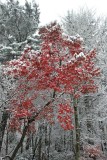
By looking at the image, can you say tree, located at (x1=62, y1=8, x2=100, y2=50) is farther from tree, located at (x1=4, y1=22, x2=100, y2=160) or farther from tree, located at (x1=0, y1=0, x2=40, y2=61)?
tree, located at (x1=4, y1=22, x2=100, y2=160)

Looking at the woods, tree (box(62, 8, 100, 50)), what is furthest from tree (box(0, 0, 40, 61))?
tree (box(62, 8, 100, 50))

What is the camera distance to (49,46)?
1235cm

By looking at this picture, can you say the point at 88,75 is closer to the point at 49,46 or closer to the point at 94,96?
the point at 49,46

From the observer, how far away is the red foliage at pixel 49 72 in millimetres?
11609

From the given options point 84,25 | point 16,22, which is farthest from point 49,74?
point 16,22

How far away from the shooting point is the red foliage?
11609 mm

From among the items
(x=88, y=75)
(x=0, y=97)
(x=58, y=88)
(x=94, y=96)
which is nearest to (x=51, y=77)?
(x=58, y=88)

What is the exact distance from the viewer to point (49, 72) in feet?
37.9

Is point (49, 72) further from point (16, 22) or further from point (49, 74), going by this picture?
point (16, 22)

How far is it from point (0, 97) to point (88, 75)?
487 centimetres

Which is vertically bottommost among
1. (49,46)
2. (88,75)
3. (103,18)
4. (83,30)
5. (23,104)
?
(23,104)

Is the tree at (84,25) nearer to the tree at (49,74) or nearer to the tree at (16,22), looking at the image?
the tree at (16,22)

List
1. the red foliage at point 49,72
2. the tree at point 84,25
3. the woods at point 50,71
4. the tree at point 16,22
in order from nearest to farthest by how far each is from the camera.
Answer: the red foliage at point 49,72 < the woods at point 50,71 < the tree at point 84,25 < the tree at point 16,22

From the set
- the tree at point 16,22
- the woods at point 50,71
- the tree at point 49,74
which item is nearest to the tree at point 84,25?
the woods at point 50,71
